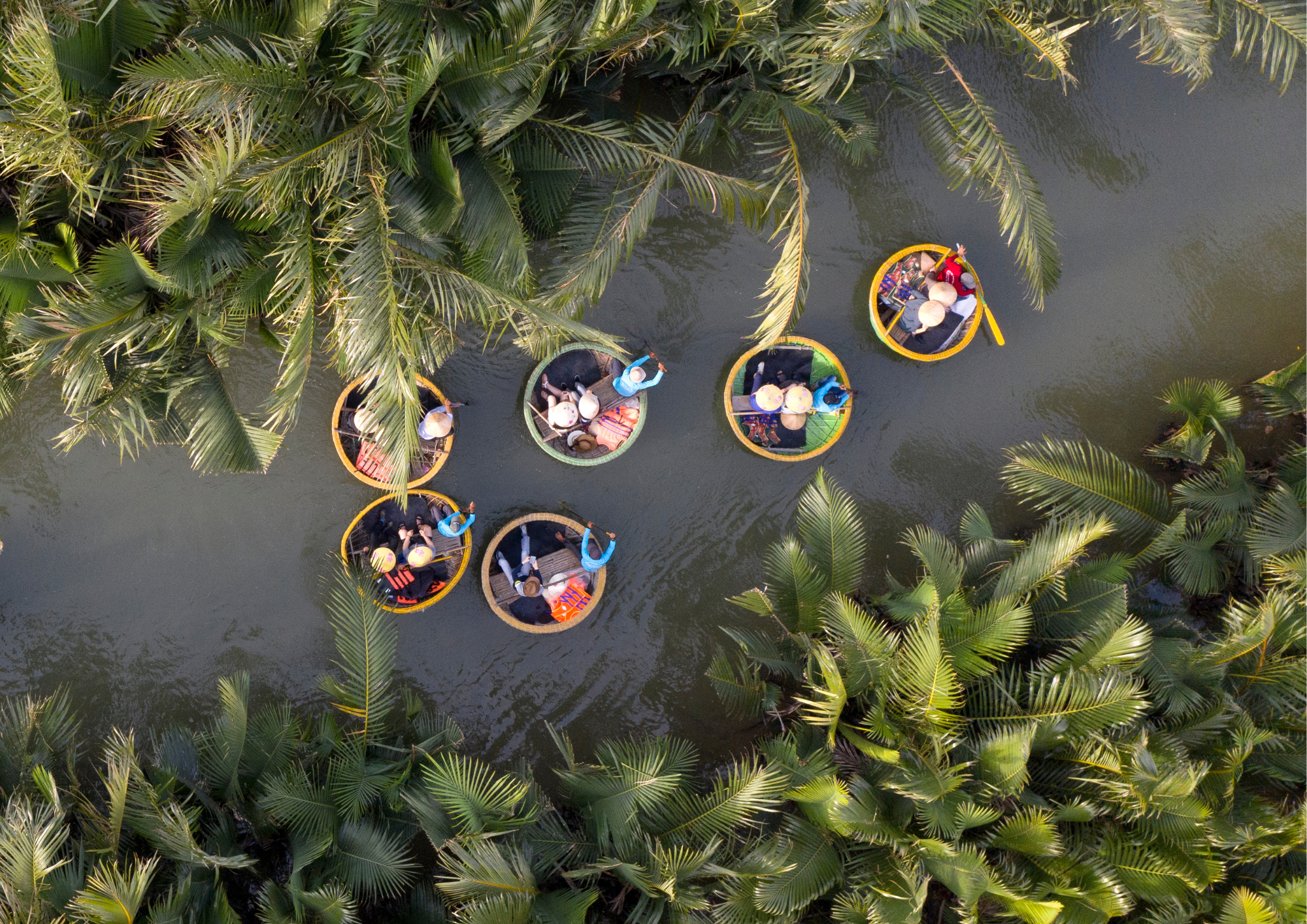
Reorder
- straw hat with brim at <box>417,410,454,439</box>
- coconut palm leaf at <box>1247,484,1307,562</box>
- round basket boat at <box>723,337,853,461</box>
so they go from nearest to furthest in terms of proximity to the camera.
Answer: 1. coconut palm leaf at <box>1247,484,1307,562</box>
2. straw hat with brim at <box>417,410,454,439</box>
3. round basket boat at <box>723,337,853,461</box>

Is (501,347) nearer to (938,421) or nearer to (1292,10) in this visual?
(938,421)

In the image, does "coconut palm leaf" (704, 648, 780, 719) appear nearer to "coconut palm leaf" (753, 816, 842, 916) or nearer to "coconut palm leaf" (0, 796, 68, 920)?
"coconut palm leaf" (753, 816, 842, 916)

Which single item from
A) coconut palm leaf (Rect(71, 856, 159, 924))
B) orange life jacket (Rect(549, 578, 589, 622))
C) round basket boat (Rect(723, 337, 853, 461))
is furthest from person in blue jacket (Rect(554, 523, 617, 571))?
coconut palm leaf (Rect(71, 856, 159, 924))

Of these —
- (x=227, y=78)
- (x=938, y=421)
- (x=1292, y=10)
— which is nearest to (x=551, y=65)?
(x=227, y=78)

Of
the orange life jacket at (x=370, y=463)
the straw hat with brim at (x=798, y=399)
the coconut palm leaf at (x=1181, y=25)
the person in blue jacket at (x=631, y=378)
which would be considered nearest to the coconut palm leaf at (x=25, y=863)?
the orange life jacket at (x=370, y=463)

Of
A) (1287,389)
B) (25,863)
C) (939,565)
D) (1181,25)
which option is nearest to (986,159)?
(1181,25)
